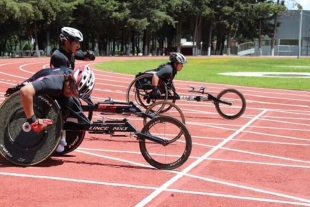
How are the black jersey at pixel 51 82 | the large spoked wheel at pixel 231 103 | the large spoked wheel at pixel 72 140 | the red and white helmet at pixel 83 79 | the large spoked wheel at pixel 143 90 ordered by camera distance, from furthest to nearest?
the large spoked wheel at pixel 231 103, the large spoked wheel at pixel 143 90, the large spoked wheel at pixel 72 140, the red and white helmet at pixel 83 79, the black jersey at pixel 51 82

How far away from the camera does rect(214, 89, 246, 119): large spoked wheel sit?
1038 cm

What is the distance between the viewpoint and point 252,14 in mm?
69188

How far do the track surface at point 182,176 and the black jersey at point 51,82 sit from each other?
88 cm

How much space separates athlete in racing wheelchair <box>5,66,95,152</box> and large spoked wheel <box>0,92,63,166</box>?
4.3 inches

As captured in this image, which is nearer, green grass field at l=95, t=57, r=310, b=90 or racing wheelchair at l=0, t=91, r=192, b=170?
racing wheelchair at l=0, t=91, r=192, b=170

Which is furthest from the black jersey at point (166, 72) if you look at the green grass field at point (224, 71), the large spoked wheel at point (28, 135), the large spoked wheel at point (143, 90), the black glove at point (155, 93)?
the green grass field at point (224, 71)

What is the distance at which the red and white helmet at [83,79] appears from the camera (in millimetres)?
6109

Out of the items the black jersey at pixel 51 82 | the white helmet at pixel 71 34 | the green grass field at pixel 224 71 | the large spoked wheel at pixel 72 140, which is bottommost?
the green grass field at pixel 224 71

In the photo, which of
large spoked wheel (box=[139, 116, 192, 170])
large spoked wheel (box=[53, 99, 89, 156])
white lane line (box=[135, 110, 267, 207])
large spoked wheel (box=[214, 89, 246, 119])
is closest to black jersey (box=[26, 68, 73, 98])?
large spoked wheel (box=[53, 99, 89, 156])

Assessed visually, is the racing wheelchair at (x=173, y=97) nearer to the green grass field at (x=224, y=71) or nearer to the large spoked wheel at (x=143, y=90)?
the large spoked wheel at (x=143, y=90)

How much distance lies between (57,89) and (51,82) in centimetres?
11

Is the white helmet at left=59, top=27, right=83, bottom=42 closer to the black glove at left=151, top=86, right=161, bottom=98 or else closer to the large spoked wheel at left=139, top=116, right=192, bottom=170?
the large spoked wheel at left=139, top=116, right=192, bottom=170

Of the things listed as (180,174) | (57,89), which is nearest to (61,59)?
(57,89)

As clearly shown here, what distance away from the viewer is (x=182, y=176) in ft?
18.0
